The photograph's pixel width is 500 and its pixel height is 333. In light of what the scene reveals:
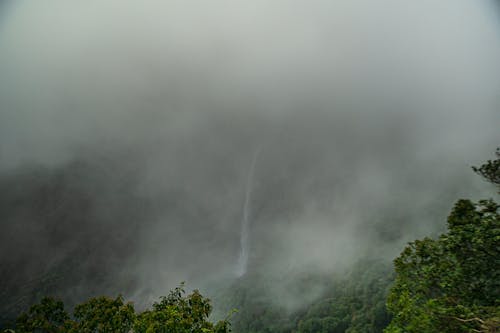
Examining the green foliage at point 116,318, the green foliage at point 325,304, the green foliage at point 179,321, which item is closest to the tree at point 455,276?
the green foliage at point 179,321

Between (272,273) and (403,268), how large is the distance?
18527 cm

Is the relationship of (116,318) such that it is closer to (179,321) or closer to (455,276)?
(179,321)

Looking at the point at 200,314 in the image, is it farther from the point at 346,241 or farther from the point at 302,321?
the point at 346,241

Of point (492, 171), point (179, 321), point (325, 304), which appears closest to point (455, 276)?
point (492, 171)

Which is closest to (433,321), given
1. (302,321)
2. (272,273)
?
(302,321)

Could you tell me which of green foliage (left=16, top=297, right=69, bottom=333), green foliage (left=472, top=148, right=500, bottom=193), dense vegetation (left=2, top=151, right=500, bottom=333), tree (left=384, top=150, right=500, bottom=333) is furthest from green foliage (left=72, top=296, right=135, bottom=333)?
green foliage (left=472, top=148, right=500, bottom=193)

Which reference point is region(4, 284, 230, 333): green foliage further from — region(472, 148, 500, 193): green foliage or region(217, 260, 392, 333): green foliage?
region(217, 260, 392, 333): green foliage

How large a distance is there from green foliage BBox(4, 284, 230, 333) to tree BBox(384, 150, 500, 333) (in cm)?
815

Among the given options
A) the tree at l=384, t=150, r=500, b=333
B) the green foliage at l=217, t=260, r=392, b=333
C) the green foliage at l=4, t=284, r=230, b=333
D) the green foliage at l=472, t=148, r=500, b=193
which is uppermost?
the green foliage at l=217, t=260, r=392, b=333

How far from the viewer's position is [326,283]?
159 meters

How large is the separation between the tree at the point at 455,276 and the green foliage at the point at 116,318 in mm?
8152

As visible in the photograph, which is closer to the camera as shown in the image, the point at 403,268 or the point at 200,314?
the point at 200,314

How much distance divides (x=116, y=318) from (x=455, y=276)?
593 inches

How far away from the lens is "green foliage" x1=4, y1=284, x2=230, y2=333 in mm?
12703
